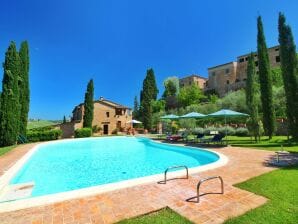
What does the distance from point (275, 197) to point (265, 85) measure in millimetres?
16254

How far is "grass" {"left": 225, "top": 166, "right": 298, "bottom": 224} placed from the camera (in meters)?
3.84

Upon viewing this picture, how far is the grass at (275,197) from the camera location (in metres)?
3.84

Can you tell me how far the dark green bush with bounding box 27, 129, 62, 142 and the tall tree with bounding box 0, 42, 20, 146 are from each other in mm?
3565

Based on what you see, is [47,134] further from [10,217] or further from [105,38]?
[10,217]

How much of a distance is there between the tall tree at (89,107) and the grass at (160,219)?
29489mm

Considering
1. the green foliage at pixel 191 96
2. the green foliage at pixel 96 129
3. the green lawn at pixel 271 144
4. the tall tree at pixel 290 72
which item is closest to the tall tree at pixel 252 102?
the green lawn at pixel 271 144

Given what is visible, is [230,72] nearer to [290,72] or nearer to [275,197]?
[290,72]

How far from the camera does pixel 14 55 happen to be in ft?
69.9

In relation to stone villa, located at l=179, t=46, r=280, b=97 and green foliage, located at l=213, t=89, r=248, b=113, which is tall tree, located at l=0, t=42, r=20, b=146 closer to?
green foliage, located at l=213, t=89, r=248, b=113

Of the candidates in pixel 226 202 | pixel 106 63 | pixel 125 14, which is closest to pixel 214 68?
pixel 106 63

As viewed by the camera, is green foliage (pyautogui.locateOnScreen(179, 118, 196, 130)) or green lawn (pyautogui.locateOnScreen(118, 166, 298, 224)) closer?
green lawn (pyautogui.locateOnScreen(118, 166, 298, 224))

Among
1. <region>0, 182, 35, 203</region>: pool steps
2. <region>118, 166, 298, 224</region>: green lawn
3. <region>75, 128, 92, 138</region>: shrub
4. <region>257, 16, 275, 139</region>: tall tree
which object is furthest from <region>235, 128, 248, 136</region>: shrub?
<region>0, 182, 35, 203</region>: pool steps

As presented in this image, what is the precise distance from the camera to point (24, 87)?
2388 centimetres

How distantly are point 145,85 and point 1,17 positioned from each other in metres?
31.8
